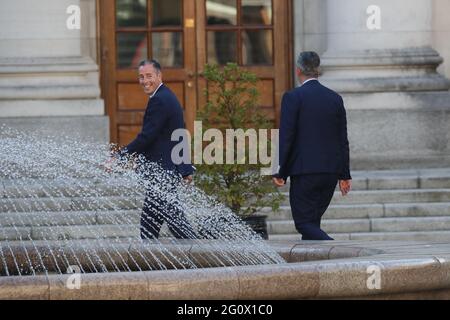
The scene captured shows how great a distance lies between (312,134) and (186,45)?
19.0 feet

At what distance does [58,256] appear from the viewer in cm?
941

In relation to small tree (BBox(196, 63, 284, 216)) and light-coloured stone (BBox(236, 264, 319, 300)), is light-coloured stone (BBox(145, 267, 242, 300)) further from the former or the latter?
small tree (BBox(196, 63, 284, 216))

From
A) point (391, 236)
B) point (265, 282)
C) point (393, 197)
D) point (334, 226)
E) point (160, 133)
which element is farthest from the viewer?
point (393, 197)

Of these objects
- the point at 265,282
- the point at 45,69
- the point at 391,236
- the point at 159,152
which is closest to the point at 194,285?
the point at 265,282

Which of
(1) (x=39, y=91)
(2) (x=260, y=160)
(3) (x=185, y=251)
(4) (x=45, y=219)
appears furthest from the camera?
(1) (x=39, y=91)

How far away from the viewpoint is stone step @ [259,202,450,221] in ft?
46.1

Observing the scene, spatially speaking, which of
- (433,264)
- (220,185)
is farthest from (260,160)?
(433,264)

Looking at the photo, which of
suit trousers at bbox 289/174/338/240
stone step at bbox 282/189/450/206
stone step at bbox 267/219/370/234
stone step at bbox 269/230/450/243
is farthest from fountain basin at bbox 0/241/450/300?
stone step at bbox 282/189/450/206

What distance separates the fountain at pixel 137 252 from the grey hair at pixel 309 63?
138cm

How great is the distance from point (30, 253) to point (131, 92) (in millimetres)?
7163

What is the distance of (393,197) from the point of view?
→ 1434cm

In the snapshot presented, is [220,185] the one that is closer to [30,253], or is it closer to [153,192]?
[153,192]

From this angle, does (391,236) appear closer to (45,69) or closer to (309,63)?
(309,63)

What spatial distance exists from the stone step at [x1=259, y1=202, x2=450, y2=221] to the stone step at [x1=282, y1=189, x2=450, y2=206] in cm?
15
